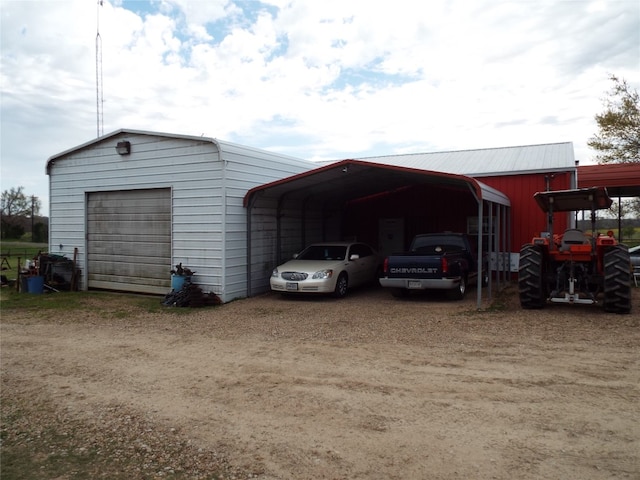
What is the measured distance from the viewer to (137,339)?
8445 millimetres

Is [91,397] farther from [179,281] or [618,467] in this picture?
[179,281]

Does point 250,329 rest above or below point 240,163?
below

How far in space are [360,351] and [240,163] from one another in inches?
272

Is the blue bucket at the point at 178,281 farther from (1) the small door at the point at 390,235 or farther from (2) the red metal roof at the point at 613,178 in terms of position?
(2) the red metal roof at the point at 613,178

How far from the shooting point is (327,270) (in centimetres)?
1226

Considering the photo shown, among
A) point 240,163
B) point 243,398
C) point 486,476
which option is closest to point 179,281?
point 240,163

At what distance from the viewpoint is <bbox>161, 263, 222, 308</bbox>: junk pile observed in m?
11.7

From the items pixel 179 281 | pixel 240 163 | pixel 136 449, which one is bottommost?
pixel 136 449

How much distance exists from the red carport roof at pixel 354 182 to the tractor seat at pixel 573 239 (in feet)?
6.03

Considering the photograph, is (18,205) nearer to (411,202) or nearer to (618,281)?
(411,202)

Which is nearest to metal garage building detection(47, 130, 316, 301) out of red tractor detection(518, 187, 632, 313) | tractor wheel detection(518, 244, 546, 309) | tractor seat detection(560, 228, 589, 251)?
tractor wheel detection(518, 244, 546, 309)

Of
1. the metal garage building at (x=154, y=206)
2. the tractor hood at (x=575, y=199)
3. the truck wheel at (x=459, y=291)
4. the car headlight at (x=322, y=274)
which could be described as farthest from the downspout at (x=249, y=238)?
the tractor hood at (x=575, y=199)

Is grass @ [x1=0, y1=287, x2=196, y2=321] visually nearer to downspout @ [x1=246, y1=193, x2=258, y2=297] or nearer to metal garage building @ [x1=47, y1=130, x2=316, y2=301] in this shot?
metal garage building @ [x1=47, y1=130, x2=316, y2=301]

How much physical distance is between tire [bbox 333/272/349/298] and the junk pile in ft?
9.45
